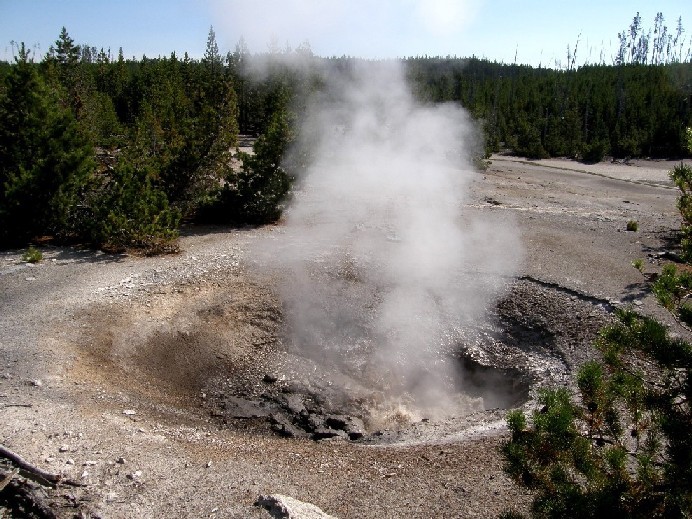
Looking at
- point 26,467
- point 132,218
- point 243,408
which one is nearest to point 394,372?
point 243,408

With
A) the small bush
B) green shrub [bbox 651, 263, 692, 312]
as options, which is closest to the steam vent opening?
green shrub [bbox 651, 263, 692, 312]

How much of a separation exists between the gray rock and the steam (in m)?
4.08

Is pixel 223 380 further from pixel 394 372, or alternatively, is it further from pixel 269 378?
pixel 394 372

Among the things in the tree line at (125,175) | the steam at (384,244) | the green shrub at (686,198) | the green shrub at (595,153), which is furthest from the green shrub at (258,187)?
the green shrub at (595,153)

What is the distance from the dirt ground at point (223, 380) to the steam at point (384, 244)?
0.59 metres

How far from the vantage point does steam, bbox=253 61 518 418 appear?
34.5 feet

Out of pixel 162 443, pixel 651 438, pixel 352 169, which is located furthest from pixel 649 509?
pixel 352 169

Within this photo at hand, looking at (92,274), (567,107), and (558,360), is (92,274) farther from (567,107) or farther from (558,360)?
(567,107)

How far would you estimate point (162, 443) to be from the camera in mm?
6914

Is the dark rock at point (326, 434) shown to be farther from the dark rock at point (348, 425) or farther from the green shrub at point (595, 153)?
the green shrub at point (595, 153)

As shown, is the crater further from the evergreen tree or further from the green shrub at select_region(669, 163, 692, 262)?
the evergreen tree

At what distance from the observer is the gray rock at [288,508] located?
18.0ft

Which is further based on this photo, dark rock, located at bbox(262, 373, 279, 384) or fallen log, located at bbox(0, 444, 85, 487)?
dark rock, located at bbox(262, 373, 279, 384)

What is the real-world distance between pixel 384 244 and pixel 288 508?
9.70 meters
